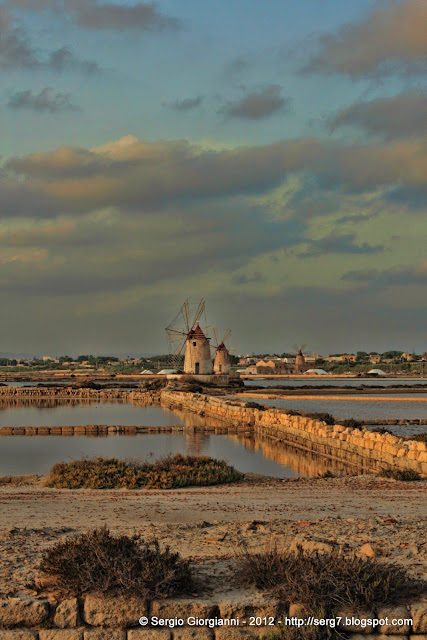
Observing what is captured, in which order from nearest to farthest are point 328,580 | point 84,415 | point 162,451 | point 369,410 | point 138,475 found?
point 328,580 < point 138,475 < point 162,451 < point 84,415 < point 369,410

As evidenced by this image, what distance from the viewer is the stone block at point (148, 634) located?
3488mm

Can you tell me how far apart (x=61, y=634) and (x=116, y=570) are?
0.42 metres

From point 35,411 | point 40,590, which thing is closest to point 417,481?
point 40,590

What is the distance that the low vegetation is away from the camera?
373 inches

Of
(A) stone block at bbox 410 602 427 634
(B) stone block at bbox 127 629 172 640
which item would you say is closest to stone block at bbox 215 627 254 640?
(B) stone block at bbox 127 629 172 640

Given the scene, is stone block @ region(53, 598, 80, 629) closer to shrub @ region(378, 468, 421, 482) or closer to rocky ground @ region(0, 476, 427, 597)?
rocky ground @ region(0, 476, 427, 597)

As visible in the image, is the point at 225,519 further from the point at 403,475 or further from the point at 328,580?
the point at 403,475

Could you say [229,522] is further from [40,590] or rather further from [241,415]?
[241,415]

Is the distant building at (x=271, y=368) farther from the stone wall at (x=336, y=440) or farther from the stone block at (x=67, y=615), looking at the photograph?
the stone block at (x=67, y=615)

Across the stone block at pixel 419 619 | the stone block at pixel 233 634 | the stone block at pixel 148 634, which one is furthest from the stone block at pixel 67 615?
the stone block at pixel 419 619

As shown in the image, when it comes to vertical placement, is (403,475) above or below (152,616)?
below

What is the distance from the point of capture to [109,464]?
35.3ft

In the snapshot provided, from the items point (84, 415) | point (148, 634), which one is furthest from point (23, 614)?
point (84, 415)

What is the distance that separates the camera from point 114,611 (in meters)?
3.55
